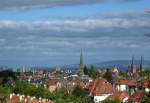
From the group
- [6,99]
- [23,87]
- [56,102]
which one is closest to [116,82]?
[23,87]

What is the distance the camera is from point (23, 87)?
102062 mm

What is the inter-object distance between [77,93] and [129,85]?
1885 inches

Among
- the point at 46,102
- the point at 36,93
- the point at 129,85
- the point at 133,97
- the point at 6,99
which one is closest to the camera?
the point at 6,99

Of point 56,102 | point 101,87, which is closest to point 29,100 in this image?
point 56,102

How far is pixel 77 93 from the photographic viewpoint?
4919 inches

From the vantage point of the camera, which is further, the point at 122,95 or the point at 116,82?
the point at 116,82

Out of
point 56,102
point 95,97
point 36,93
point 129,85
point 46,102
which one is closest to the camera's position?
point 46,102

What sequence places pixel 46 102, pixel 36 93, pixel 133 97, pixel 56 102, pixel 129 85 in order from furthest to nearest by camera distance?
1. pixel 129 85
2. pixel 133 97
3. pixel 36 93
4. pixel 56 102
5. pixel 46 102

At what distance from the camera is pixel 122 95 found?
407 ft

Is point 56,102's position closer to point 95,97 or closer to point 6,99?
point 6,99

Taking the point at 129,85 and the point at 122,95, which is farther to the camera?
the point at 129,85

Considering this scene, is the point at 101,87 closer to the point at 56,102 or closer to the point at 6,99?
the point at 56,102

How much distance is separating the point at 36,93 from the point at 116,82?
256 ft

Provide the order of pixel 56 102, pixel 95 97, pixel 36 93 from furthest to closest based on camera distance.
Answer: pixel 95 97 < pixel 36 93 < pixel 56 102
